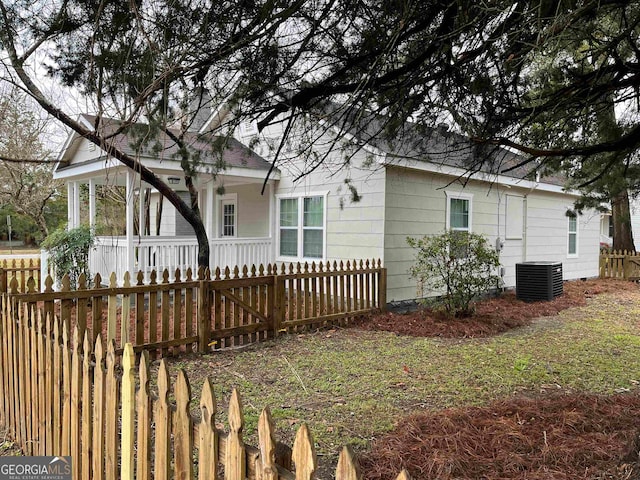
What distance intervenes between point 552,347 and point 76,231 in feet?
30.6

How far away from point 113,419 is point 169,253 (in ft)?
26.6

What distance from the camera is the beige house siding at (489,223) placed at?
30.9 feet

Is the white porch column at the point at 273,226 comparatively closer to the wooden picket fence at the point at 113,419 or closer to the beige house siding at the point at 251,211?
the beige house siding at the point at 251,211

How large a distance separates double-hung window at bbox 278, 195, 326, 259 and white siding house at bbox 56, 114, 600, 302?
24 millimetres

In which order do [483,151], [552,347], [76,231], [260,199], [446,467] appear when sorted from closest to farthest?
[446,467] < [483,151] < [552,347] < [76,231] < [260,199]

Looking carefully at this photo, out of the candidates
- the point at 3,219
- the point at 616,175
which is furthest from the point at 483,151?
the point at 3,219

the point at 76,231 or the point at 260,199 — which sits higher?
the point at 260,199

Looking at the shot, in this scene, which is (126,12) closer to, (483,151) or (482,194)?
(483,151)

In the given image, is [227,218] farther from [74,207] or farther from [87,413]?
[87,413]

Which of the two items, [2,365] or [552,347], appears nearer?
[2,365]

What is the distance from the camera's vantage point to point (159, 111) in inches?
150

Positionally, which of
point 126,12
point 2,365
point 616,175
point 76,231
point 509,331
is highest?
point 126,12

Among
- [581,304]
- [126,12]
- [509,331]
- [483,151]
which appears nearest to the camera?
[126,12]

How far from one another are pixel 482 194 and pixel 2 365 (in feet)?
34.1
